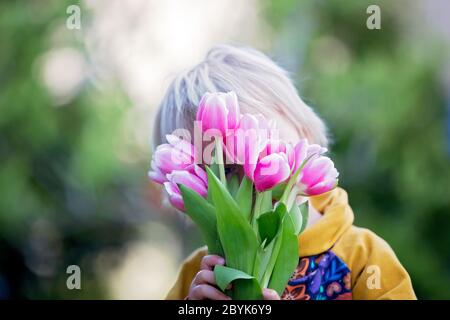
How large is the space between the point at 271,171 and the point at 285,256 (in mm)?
76

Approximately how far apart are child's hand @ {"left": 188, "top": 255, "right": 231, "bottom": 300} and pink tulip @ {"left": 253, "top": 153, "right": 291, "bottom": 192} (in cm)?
8

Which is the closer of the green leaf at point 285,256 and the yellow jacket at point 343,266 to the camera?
the green leaf at point 285,256

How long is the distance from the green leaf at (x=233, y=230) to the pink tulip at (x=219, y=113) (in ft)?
0.12

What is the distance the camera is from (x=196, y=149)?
0.63 m

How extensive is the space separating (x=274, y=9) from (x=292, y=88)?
60 cm

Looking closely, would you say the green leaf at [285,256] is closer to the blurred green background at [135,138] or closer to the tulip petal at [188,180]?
the tulip petal at [188,180]

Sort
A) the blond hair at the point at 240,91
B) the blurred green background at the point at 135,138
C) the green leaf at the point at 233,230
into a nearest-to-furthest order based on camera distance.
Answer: the green leaf at the point at 233,230 → the blond hair at the point at 240,91 → the blurred green background at the point at 135,138

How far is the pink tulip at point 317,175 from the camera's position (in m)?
0.62

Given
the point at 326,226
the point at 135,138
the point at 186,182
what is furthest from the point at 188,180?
the point at 135,138

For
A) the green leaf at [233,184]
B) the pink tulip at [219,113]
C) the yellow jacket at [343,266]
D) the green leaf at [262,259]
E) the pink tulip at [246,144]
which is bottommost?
the yellow jacket at [343,266]

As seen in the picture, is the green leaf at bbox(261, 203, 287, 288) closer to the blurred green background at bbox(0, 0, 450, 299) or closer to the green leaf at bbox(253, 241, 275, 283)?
the green leaf at bbox(253, 241, 275, 283)

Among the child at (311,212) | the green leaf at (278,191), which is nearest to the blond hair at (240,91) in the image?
the child at (311,212)

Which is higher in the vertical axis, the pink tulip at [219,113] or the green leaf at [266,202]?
the pink tulip at [219,113]

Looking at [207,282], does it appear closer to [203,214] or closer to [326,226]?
[203,214]
